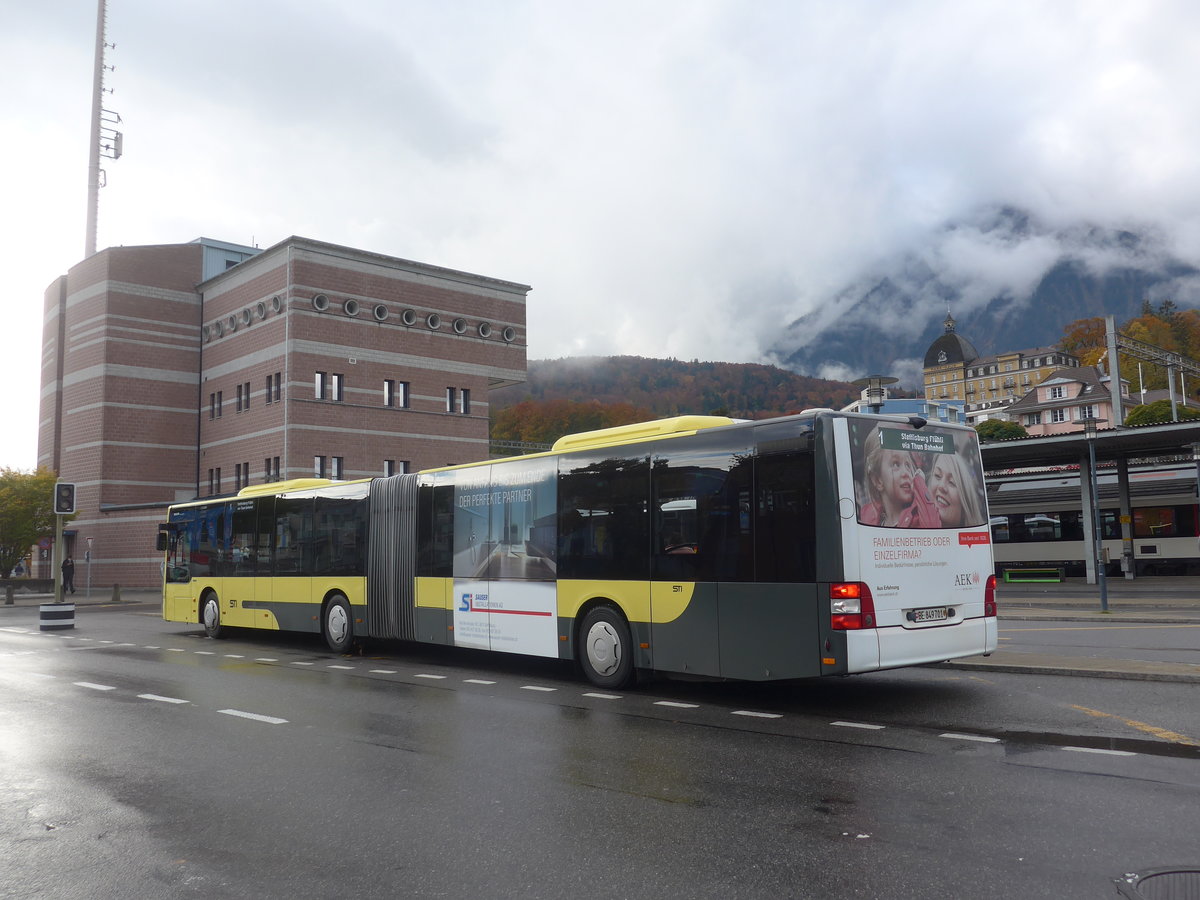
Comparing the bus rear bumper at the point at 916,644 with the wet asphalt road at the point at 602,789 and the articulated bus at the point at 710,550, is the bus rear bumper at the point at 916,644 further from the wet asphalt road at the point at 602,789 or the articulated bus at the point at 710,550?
the wet asphalt road at the point at 602,789

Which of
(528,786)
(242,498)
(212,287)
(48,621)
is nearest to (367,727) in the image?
(528,786)

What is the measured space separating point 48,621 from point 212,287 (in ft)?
105

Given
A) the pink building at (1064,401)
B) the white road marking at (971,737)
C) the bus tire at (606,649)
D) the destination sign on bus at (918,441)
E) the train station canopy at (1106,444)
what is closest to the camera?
the white road marking at (971,737)

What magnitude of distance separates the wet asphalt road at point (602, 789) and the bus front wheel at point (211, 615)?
8.16 m

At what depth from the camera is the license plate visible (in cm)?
943

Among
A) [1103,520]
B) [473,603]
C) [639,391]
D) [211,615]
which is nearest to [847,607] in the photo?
[473,603]

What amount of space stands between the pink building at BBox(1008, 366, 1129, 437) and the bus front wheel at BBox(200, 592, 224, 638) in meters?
99.3

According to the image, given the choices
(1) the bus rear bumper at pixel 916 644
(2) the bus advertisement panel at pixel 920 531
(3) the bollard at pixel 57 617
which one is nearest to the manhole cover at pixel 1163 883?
(1) the bus rear bumper at pixel 916 644

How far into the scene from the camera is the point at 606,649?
11336 mm

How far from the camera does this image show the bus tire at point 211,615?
64.4 ft

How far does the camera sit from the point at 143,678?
12992 millimetres

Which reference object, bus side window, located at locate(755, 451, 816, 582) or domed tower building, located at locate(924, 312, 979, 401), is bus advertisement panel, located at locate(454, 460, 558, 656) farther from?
domed tower building, located at locate(924, 312, 979, 401)

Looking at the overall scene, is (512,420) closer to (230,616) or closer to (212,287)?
(212,287)

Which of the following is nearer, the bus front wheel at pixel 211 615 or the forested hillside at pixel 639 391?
the bus front wheel at pixel 211 615
